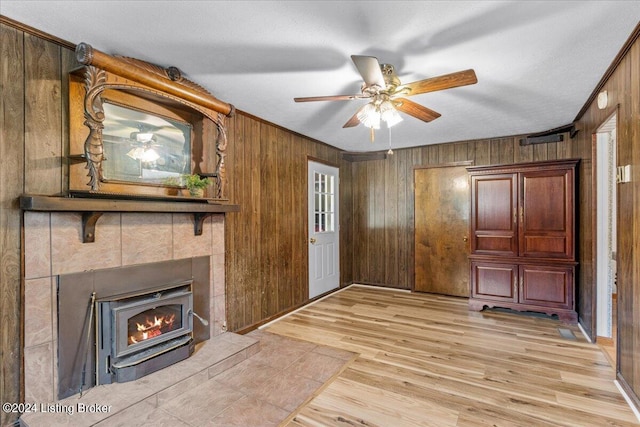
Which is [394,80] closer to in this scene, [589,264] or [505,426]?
[505,426]

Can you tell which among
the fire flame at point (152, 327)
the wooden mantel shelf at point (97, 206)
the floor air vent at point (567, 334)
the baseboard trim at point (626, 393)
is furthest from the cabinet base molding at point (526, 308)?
the fire flame at point (152, 327)

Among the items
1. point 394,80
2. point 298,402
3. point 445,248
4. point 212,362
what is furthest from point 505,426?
point 445,248

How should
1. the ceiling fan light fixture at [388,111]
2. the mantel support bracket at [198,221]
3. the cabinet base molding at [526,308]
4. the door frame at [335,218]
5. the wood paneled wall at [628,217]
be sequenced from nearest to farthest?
the wood paneled wall at [628,217] < the ceiling fan light fixture at [388,111] < the mantel support bracket at [198,221] < the cabinet base molding at [526,308] < the door frame at [335,218]

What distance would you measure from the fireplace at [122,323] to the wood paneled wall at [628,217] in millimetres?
3212

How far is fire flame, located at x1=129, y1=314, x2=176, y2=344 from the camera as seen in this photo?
2.36 m

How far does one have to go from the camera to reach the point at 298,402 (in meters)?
2.20

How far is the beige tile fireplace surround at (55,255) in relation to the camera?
1903 mm

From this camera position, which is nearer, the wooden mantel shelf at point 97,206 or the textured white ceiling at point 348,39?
the textured white ceiling at point 348,39

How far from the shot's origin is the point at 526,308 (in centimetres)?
390

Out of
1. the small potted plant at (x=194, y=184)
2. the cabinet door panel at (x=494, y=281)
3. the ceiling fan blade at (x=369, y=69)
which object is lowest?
the cabinet door panel at (x=494, y=281)

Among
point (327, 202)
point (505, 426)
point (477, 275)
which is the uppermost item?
point (327, 202)

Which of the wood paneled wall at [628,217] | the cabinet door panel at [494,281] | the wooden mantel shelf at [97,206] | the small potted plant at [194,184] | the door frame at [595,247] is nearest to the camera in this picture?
the wooden mantel shelf at [97,206]

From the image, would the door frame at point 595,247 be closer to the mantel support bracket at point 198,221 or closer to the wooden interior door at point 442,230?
the wooden interior door at point 442,230

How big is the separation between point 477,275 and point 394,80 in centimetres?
Result: 303
